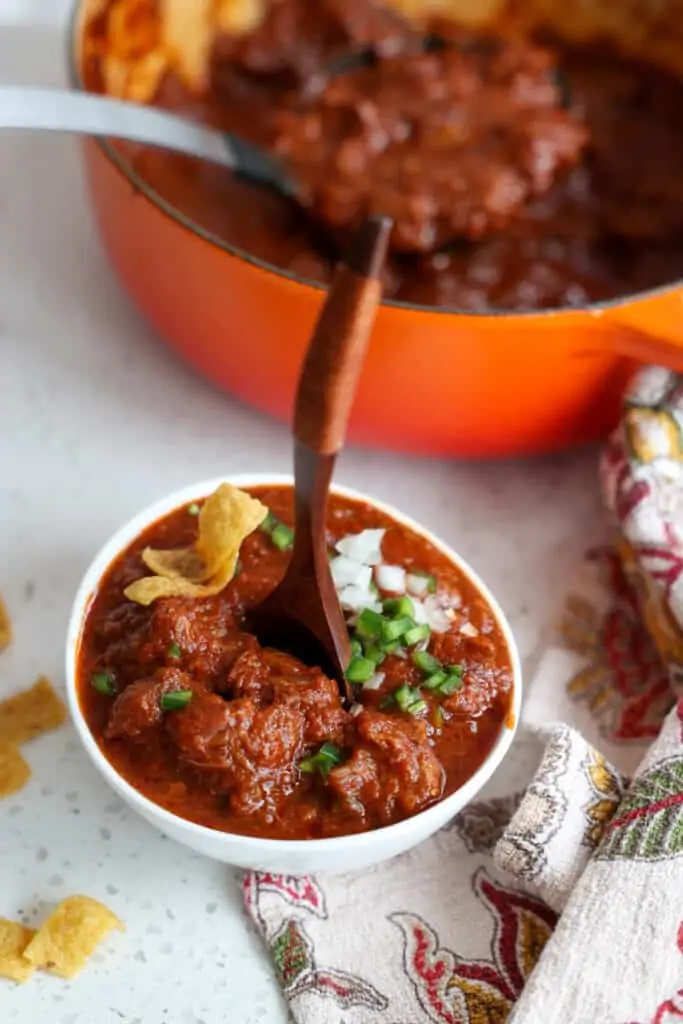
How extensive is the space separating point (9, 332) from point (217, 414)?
0.35 meters

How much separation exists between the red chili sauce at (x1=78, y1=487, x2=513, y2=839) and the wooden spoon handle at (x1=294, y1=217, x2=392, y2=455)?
31cm

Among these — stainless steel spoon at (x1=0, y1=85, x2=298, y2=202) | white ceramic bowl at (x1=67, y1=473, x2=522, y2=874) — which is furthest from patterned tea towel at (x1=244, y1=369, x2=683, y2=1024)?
stainless steel spoon at (x1=0, y1=85, x2=298, y2=202)

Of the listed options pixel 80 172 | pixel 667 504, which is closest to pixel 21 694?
pixel 667 504

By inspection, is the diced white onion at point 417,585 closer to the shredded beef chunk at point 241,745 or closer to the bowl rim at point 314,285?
the shredded beef chunk at point 241,745

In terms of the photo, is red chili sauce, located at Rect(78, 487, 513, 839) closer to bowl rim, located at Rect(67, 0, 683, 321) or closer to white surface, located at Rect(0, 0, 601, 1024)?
white surface, located at Rect(0, 0, 601, 1024)

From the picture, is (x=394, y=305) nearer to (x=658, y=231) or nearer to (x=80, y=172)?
(x=658, y=231)

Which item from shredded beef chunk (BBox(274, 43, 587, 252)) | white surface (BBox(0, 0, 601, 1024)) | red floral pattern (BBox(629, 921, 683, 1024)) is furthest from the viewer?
shredded beef chunk (BBox(274, 43, 587, 252))

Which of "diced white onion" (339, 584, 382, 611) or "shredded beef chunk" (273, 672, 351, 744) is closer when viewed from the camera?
"shredded beef chunk" (273, 672, 351, 744)

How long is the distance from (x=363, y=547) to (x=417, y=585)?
0.25ft

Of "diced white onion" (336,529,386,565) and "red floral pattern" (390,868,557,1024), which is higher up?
"diced white onion" (336,529,386,565)

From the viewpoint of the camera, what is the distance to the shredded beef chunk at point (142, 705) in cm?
125

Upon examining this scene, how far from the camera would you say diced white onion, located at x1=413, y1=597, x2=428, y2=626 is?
1377 millimetres

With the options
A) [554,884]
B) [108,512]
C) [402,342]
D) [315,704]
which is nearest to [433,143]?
[402,342]

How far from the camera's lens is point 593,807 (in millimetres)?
→ 1396
